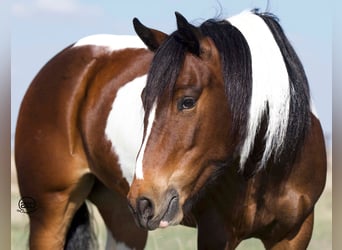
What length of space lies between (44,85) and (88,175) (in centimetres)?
48

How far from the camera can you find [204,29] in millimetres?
2939

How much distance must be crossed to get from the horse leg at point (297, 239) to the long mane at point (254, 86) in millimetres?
354

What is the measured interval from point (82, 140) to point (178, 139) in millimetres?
1053

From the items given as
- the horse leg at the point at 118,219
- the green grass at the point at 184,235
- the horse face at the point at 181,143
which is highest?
the horse face at the point at 181,143

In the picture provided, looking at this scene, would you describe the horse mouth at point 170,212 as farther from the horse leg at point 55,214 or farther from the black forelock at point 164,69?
the horse leg at point 55,214

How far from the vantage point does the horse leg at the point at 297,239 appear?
320cm

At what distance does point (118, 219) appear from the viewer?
3.90 m

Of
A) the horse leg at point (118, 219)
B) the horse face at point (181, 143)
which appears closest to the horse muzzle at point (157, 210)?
the horse face at point (181, 143)

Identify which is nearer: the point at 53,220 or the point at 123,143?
the point at 123,143

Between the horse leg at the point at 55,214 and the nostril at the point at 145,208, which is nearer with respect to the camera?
the nostril at the point at 145,208

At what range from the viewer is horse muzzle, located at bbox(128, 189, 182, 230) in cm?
260

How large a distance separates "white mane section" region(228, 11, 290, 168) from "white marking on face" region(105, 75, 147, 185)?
0.66 meters

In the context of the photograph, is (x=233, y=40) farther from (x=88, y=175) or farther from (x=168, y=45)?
(x=88, y=175)

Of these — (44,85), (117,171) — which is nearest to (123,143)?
(117,171)
